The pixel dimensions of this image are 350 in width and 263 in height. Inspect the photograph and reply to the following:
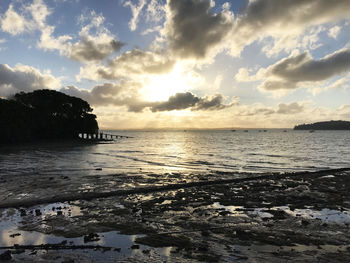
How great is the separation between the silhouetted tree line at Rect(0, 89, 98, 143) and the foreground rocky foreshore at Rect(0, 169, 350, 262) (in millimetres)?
53340

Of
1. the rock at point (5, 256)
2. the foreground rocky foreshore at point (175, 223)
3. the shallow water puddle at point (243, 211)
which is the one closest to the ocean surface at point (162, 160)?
the foreground rocky foreshore at point (175, 223)

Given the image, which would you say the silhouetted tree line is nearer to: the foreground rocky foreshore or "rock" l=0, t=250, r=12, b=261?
the foreground rocky foreshore

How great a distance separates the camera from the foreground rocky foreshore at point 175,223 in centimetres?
577

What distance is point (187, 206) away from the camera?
9812 millimetres

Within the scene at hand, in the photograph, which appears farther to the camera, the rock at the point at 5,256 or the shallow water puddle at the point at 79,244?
the shallow water puddle at the point at 79,244

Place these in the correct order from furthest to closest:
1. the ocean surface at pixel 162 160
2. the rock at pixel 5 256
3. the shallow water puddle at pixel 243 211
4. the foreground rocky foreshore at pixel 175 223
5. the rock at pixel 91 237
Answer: the ocean surface at pixel 162 160, the shallow water puddle at pixel 243 211, the rock at pixel 91 237, the foreground rocky foreshore at pixel 175 223, the rock at pixel 5 256

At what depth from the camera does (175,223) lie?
7.86m

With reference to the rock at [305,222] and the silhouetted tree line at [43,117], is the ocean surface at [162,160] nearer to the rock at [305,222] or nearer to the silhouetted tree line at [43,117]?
the rock at [305,222]

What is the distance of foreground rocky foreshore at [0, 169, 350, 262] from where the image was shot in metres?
5.77

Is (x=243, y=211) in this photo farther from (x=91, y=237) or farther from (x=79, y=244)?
(x=79, y=244)

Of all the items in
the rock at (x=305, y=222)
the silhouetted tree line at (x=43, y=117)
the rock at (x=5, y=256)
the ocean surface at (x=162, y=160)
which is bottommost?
the ocean surface at (x=162, y=160)

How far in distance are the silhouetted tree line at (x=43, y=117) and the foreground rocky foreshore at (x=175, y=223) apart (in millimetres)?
53340

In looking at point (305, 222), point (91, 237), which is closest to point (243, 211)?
point (305, 222)

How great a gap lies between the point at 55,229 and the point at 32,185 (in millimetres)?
8180
